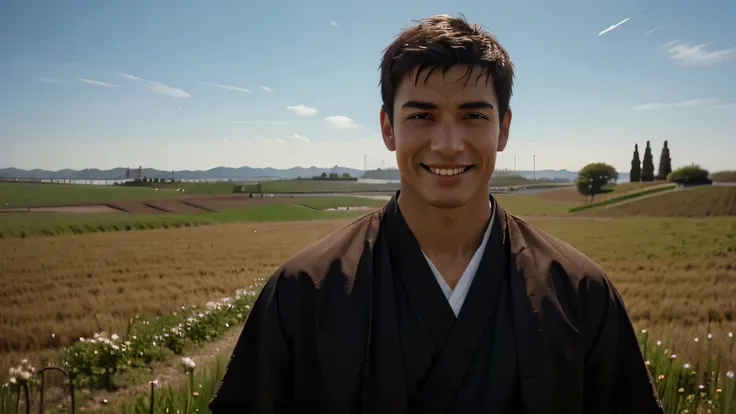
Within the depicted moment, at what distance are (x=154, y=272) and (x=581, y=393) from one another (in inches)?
100

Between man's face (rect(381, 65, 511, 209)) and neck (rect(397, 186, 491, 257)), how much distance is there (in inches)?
1.8

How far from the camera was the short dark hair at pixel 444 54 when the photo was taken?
3.70ft

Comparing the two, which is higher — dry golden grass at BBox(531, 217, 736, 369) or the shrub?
the shrub

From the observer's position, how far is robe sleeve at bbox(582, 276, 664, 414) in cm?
119

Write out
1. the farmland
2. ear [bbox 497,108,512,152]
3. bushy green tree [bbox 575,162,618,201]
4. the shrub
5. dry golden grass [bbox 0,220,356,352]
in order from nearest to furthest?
ear [bbox 497,108,512,152] < dry golden grass [bbox 0,220,356,352] < the farmland < the shrub < bushy green tree [bbox 575,162,618,201]

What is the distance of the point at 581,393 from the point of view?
1133 millimetres

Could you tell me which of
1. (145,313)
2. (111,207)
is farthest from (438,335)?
(111,207)

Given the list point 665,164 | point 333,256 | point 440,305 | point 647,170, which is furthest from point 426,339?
point 647,170

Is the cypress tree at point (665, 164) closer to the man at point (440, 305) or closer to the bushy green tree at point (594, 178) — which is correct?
the bushy green tree at point (594, 178)

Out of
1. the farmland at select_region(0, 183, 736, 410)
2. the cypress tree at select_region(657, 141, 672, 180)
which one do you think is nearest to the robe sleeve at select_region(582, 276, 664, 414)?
the farmland at select_region(0, 183, 736, 410)

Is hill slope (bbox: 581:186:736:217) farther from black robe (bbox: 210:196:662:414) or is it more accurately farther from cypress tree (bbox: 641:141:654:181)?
black robe (bbox: 210:196:662:414)

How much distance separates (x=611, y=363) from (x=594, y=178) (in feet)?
10.4

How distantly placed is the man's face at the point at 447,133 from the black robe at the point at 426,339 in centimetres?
17

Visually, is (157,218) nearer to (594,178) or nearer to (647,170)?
(594,178)
